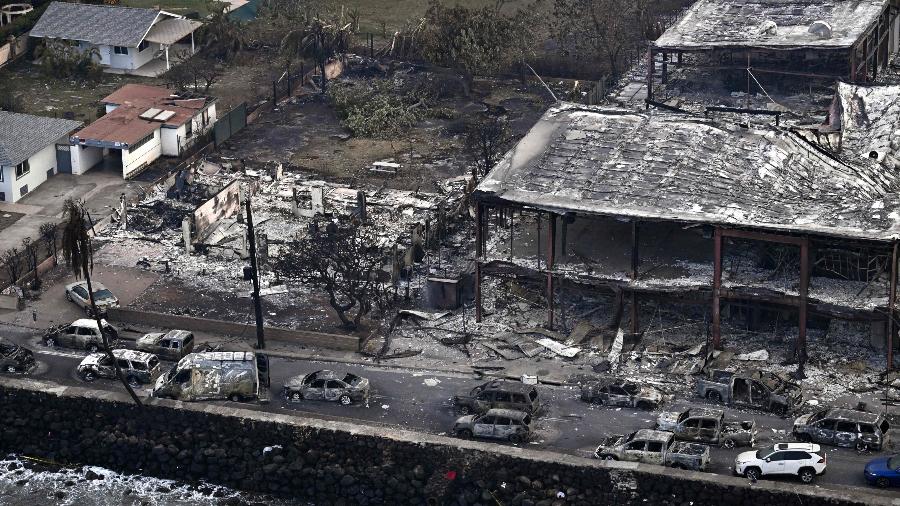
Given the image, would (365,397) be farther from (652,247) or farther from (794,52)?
(794,52)

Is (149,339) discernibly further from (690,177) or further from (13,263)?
(690,177)

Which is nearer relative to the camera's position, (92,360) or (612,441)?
(612,441)

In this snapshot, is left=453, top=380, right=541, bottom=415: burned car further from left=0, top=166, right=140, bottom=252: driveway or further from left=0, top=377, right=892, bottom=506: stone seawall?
left=0, top=166, right=140, bottom=252: driveway

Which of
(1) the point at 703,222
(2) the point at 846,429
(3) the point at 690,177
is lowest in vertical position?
(2) the point at 846,429

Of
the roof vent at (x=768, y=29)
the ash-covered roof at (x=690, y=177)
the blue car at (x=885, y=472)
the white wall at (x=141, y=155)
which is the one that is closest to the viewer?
the blue car at (x=885, y=472)

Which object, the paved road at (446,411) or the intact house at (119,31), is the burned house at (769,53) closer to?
the paved road at (446,411)

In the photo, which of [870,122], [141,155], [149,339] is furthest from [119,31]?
[870,122]

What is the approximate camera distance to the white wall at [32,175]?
234ft

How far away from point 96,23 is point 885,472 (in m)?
59.3

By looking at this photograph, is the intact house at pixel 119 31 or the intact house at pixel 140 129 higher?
the intact house at pixel 119 31

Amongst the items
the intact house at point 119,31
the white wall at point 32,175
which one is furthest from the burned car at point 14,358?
the intact house at point 119,31

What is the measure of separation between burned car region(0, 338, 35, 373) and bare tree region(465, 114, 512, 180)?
22936mm

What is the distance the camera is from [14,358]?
5662 cm

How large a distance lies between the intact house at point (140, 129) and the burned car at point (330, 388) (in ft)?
79.6
